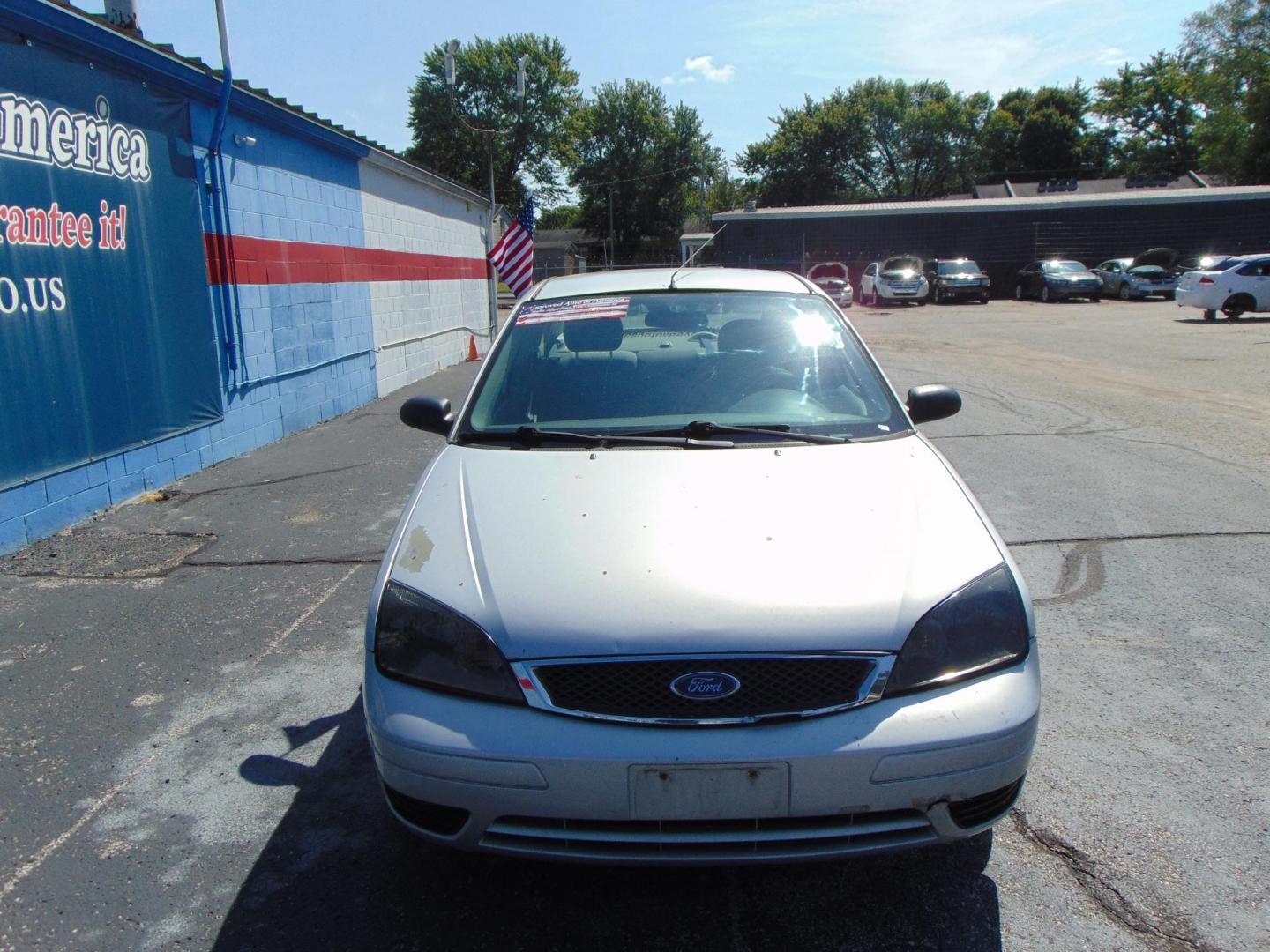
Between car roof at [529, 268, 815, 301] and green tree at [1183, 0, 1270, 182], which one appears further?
green tree at [1183, 0, 1270, 182]

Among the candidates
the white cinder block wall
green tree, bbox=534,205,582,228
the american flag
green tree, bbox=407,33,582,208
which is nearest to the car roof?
the white cinder block wall

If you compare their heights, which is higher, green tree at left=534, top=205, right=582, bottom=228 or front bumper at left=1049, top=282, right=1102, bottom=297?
green tree at left=534, top=205, right=582, bottom=228

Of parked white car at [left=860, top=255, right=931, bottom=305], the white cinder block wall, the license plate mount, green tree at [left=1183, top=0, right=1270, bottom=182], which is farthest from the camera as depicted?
green tree at [left=1183, top=0, right=1270, bottom=182]

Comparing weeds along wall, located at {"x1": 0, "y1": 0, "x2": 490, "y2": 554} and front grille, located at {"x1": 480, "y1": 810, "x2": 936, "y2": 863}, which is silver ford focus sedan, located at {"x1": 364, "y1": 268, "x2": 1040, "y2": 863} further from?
weeds along wall, located at {"x1": 0, "y1": 0, "x2": 490, "y2": 554}

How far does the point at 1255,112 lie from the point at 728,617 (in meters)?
54.1

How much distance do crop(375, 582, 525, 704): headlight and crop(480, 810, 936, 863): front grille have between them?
322mm

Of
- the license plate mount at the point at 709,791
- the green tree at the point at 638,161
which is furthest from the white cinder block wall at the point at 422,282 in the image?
the green tree at the point at 638,161

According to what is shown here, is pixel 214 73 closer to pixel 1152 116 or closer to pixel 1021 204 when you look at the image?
pixel 1021 204

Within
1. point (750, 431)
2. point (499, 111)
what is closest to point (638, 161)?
point (499, 111)

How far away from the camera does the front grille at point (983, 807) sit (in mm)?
2205

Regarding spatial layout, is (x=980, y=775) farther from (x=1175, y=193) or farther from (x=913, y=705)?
(x=1175, y=193)

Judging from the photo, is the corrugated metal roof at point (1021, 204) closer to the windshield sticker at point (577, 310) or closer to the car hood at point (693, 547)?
the windshield sticker at point (577, 310)

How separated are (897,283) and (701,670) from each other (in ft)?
107

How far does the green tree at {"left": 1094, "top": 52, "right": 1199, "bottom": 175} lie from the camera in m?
67.2
